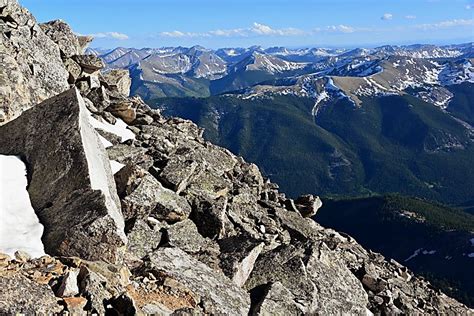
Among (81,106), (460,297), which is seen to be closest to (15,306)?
(81,106)

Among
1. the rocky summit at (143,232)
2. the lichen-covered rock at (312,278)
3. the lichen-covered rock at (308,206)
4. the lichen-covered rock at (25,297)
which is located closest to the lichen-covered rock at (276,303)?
the rocky summit at (143,232)

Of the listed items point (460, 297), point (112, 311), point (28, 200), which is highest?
point (28, 200)

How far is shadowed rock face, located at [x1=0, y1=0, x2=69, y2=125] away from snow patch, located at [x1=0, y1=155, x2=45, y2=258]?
5.29 metres

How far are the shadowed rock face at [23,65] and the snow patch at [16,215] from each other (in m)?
5.29

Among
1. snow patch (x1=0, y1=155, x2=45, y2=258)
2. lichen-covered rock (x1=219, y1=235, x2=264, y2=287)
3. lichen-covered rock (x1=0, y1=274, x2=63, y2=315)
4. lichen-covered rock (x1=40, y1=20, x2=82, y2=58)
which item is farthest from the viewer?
lichen-covered rock (x1=40, y1=20, x2=82, y2=58)

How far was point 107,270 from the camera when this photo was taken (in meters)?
13.6

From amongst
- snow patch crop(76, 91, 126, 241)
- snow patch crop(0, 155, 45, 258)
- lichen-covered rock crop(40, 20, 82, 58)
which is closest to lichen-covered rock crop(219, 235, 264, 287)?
snow patch crop(76, 91, 126, 241)

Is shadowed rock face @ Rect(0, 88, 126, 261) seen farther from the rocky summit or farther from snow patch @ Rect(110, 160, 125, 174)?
snow patch @ Rect(110, 160, 125, 174)

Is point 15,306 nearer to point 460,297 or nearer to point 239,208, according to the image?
point 239,208

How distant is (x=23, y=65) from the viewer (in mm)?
28109

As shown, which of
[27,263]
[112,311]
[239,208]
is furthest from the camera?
[239,208]

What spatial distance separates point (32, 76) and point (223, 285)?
59.7 ft

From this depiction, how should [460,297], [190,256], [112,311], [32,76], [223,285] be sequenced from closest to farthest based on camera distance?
[112,311], [223,285], [190,256], [32,76], [460,297]

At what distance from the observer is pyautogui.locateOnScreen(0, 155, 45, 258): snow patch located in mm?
14773
